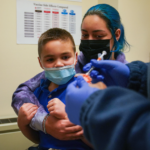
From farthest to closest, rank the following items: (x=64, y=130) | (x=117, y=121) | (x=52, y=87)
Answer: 1. (x=52, y=87)
2. (x=64, y=130)
3. (x=117, y=121)

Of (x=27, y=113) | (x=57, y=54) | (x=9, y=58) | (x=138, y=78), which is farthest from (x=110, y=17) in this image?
(x=9, y=58)

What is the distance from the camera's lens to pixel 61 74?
914 millimetres

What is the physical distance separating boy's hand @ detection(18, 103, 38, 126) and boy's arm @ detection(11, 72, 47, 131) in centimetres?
2

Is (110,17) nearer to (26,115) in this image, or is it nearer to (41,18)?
(26,115)

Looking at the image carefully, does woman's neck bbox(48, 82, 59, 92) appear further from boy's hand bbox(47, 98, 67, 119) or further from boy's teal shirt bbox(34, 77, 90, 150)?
boy's hand bbox(47, 98, 67, 119)

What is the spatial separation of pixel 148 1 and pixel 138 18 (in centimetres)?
24

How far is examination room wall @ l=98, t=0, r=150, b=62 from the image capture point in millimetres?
1847

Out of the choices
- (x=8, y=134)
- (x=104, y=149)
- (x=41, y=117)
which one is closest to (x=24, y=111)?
(x=41, y=117)

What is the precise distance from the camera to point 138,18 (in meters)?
1.89

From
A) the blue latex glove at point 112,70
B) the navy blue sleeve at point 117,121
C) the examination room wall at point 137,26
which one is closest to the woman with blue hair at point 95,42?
the blue latex glove at point 112,70

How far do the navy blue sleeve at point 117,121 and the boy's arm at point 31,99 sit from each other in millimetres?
573

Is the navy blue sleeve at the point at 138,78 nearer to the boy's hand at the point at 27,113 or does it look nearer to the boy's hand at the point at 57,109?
the boy's hand at the point at 57,109

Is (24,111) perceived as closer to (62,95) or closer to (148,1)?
(62,95)

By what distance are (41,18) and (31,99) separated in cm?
120
